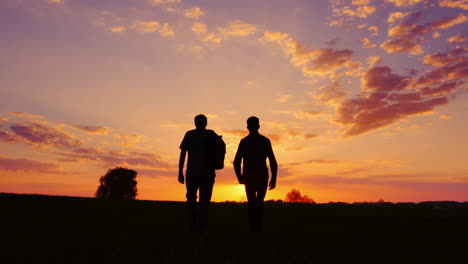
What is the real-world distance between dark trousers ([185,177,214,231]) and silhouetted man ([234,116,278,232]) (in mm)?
835

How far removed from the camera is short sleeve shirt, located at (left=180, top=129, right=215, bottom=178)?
33.1 ft

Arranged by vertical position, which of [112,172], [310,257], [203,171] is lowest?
[310,257]

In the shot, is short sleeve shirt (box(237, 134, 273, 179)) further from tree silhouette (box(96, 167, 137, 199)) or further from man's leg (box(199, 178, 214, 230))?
tree silhouette (box(96, 167, 137, 199))

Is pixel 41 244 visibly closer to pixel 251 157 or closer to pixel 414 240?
pixel 251 157

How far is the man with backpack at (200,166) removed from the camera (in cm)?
1005

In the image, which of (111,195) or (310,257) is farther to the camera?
(111,195)

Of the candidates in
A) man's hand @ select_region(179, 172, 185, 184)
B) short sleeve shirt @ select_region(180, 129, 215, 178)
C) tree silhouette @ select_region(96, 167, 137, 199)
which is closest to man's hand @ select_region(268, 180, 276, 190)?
short sleeve shirt @ select_region(180, 129, 215, 178)

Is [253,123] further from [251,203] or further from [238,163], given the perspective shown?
[251,203]

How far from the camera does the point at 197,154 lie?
1016cm

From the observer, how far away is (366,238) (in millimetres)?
9727

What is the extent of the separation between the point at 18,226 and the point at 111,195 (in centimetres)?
5478

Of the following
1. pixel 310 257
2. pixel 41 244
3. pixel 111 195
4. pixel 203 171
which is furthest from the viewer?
pixel 111 195

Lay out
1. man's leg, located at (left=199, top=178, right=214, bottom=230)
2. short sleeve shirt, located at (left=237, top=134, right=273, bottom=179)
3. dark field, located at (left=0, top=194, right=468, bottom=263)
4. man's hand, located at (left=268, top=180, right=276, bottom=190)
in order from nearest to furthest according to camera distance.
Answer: dark field, located at (left=0, top=194, right=468, bottom=263), man's leg, located at (left=199, top=178, right=214, bottom=230), short sleeve shirt, located at (left=237, top=134, right=273, bottom=179), man's hand, located at (left=268, top=180, right=276, bottom=190)

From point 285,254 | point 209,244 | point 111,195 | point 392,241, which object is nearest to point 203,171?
point 209,244
